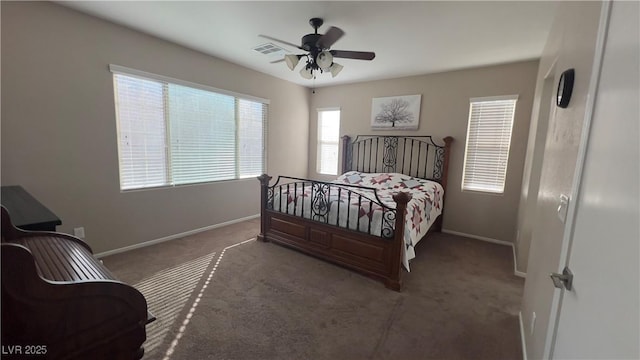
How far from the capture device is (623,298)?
0.56 m

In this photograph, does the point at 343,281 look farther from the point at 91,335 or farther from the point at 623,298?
the point at 623,298

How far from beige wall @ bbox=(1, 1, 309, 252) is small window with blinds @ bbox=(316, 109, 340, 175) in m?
2.28

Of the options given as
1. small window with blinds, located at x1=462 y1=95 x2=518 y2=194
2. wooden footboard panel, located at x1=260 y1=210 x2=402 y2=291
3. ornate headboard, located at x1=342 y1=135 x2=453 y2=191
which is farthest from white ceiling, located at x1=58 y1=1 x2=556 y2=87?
wooden footboard panel, located at x1=260 y1=210 x2=402 y2=291

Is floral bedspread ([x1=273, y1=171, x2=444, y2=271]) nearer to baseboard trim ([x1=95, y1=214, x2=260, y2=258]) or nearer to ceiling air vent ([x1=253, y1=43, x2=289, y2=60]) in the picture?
baseboard trim ([x1=95, y1=214, x2=260, y2=258])

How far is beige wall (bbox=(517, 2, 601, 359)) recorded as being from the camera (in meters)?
1.13

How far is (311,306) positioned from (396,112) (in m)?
3.44

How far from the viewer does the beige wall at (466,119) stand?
3545mm

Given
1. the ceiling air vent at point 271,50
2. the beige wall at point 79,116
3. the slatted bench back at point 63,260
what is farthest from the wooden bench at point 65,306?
the ceiling air vent at point 271,50

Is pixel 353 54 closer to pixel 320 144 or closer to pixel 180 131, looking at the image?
pixel 180 131

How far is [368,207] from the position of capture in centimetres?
278

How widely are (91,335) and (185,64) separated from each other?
336 centimetres

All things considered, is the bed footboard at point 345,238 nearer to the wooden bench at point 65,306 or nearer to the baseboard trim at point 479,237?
the wooden bench at point 65,306

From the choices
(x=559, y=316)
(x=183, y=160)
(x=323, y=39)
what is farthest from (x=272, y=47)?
(x=559, y=316)

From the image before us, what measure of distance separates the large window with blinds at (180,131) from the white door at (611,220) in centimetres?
374
